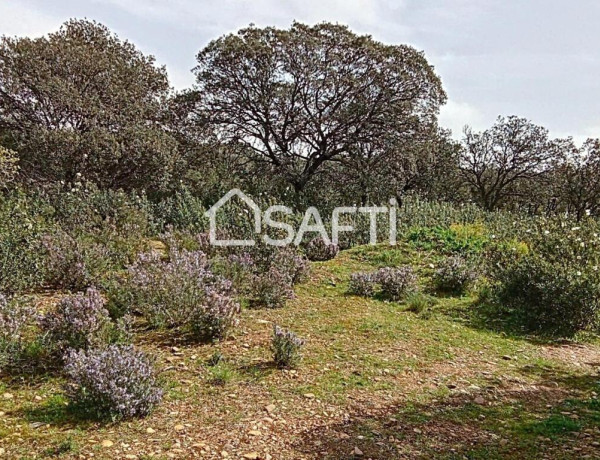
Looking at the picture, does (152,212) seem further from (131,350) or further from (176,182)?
(131,350)

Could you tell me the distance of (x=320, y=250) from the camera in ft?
28.9

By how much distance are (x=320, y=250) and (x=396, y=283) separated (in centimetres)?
252

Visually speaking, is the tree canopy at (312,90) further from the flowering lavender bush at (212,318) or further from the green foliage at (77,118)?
the flowering lavender bush at (212,318)

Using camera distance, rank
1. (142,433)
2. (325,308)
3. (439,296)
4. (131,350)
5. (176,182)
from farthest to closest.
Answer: (176,182) < (439,296) < (325,308) < (131,350) < (142,433)

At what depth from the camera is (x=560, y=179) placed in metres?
23.0

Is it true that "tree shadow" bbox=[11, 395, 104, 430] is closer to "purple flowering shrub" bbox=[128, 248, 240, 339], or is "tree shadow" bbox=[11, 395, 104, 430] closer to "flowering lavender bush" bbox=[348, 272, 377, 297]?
"purple flowering shrub" bbox=[128, 248, 240, 339]

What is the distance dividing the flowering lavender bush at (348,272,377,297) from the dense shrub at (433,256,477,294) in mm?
1246

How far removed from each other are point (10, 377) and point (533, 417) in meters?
3.90

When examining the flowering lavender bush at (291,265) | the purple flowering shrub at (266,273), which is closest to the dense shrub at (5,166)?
the purple flowering shrub at (266,273)

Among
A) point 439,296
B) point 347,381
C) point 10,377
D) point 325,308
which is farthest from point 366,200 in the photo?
point 10,377

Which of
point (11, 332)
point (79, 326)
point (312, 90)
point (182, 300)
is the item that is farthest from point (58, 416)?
point (312, 90)

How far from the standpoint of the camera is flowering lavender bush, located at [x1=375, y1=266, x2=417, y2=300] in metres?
6.51

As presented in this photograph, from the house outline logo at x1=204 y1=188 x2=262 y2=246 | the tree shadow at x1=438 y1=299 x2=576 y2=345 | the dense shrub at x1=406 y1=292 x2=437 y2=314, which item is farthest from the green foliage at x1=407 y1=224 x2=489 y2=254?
the house outline logo at x1=204 y1=188 x2=262 y2=246

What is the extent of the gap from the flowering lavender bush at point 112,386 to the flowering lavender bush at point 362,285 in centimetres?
391
